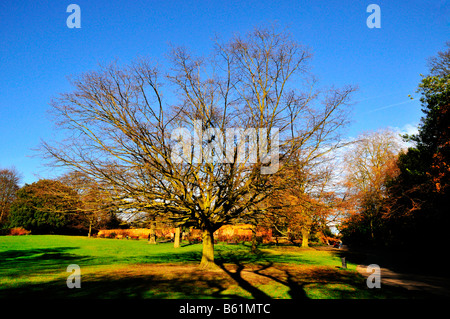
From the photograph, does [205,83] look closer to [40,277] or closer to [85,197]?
A: [85,197]

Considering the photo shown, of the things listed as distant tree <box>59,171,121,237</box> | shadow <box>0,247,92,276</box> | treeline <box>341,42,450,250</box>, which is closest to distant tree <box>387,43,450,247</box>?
treeline <box>341,42,450,250</box>

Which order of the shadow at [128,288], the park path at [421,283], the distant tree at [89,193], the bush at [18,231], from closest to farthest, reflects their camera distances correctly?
the shadow at [128,288]
the park path at [421,283]
the distant tree at [89,193]
the bush at [18,231]

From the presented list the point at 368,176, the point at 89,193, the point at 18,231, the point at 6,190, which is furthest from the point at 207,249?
the point at 6,190

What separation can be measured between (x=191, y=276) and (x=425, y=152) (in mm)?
19450

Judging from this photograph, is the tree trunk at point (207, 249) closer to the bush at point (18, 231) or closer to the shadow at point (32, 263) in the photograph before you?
the shadow at point (32, 263)

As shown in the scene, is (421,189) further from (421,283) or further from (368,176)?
(368,176)

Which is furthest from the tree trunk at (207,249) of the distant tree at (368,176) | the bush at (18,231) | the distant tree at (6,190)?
the distant tree at (6,190)

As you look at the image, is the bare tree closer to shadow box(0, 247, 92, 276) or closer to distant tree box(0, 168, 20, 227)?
distant tree box(0, 168, 20, 227)

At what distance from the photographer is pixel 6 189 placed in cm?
5169

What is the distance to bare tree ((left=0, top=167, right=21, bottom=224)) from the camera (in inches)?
1969

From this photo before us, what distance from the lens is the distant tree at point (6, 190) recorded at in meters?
49.9

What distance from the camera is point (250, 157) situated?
10859mm

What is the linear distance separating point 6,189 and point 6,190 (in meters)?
0.21
